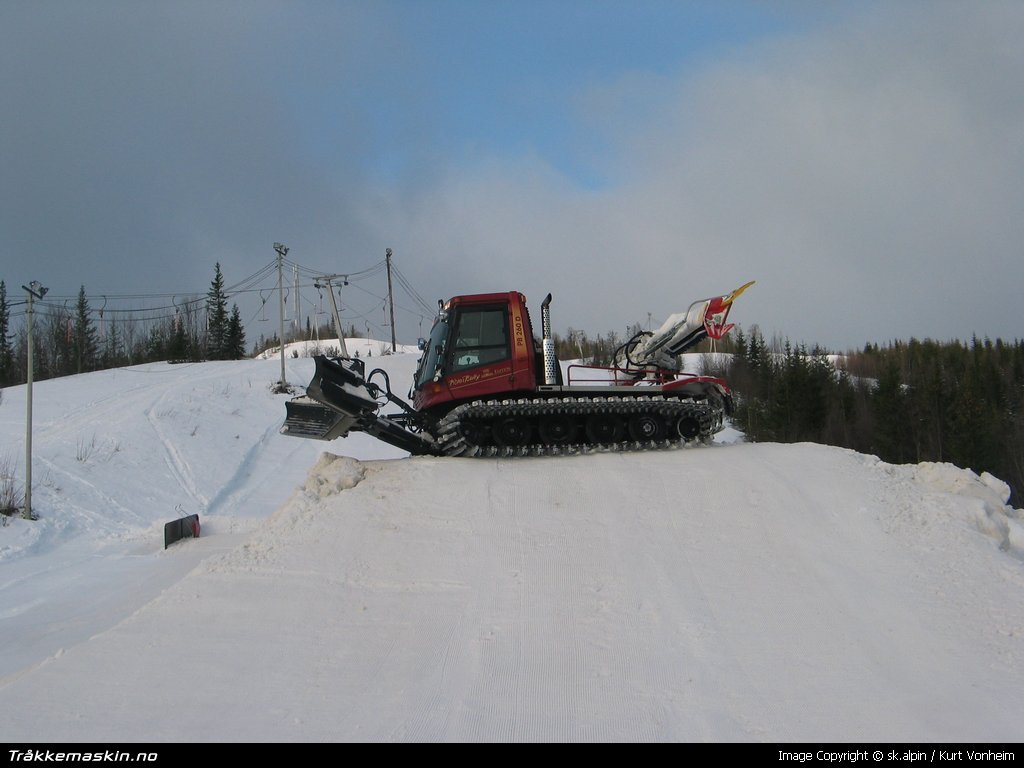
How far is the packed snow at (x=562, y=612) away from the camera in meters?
4.79

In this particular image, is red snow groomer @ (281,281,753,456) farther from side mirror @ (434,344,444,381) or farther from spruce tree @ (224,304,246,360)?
spruce tree @ (224,304,246,360)

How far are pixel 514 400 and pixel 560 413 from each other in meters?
0.71

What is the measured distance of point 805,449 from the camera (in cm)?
1016

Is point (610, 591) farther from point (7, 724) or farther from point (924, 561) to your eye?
point (7, 724)

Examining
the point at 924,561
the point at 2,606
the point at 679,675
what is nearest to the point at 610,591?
the point at 679,675

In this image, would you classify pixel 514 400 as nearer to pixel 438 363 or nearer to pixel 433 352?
pixel 438 363

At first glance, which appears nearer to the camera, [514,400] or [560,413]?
[514,400]

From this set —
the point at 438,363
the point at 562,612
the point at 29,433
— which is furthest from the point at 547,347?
the point at 29,433

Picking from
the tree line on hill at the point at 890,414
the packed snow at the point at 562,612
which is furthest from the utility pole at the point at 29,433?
the tree line on hill at the point at 890,414

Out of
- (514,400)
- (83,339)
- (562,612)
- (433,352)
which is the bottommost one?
(562,612)

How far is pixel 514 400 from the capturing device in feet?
34.7

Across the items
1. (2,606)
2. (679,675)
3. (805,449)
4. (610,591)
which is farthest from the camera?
(805,449)

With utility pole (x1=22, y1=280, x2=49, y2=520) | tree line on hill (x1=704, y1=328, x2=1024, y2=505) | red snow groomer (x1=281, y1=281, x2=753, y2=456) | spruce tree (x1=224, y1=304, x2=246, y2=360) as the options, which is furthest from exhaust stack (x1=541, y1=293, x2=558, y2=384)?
spruce tree (x1=224, y1=304, x2=246, y2=360)

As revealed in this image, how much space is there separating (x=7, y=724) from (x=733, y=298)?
9.86 metres
